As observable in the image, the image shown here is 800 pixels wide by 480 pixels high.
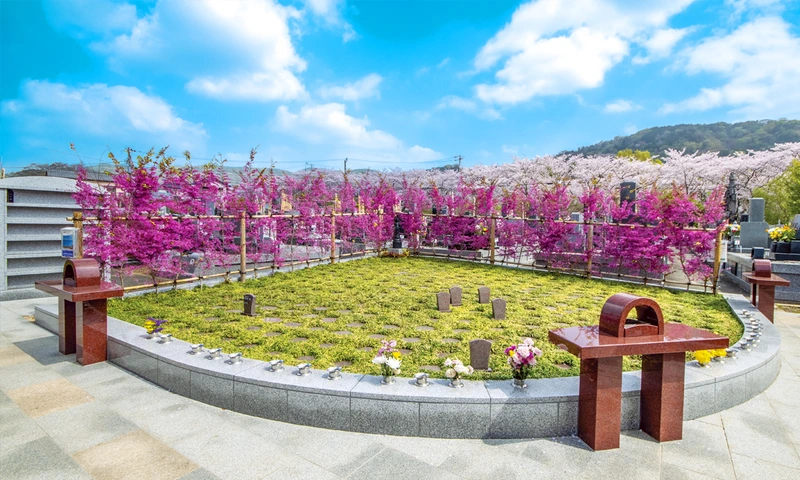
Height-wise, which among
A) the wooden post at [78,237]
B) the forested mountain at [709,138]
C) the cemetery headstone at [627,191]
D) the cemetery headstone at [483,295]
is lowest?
the cemetery headstone at [483,295]

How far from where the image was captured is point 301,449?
10.0 ft

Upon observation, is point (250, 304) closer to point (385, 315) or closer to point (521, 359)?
point (385, 315)

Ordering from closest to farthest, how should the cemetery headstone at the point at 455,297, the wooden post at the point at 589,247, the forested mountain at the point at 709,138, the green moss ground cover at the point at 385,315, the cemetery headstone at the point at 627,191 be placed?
1. the green moss ground cover at the point at 385,315
2. the cemetery headstone at the point at 455,297
3. the wooden post at the point at 589,247
4. the cemetery headstone at the point at 627,191
5. the forested mountain at the point at 709,138

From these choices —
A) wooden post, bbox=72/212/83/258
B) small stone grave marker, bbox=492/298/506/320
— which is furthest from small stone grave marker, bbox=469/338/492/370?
wooden post, bbox=72/212/83/258

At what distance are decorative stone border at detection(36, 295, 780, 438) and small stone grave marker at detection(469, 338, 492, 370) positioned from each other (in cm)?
37

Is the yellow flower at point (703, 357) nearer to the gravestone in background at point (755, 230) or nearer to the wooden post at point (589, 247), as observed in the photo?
the wooden post at point (589, 247)

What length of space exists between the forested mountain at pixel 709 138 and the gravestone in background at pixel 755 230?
34.9 meters

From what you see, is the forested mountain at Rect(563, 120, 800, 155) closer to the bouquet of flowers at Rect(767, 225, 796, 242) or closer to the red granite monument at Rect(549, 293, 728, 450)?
the bouquet of flowers at Rect(767, 225, 796, 242)

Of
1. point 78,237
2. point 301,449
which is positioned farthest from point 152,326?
point 78,237

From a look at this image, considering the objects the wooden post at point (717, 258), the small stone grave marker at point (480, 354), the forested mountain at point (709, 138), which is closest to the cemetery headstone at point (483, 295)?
the small stone grave marker at point (480, 354)

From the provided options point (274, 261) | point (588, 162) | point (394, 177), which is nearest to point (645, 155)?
point (588, 162)

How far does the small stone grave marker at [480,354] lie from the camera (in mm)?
3854

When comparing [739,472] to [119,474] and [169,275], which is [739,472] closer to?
[119,474]

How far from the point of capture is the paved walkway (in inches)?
110
